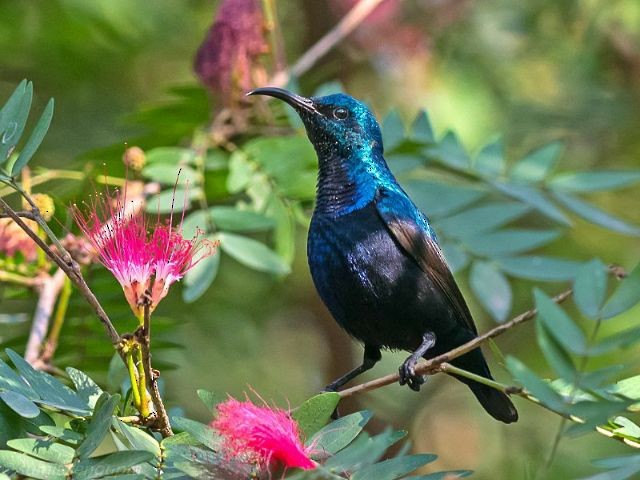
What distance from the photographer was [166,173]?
141 inches

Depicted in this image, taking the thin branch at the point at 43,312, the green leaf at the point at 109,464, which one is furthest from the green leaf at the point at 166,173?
the green leaf at the point at 109,464

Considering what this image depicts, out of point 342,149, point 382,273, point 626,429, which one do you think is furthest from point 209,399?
point 342,149

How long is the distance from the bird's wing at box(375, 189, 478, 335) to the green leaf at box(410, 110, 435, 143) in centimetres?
58

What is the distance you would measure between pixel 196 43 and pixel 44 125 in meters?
3.62

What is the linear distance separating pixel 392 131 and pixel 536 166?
1.74ft

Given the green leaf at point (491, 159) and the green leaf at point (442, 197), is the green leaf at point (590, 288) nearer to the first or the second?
the green leaf at point (442, 197)

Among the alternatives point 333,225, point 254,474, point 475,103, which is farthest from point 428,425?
point 254,474

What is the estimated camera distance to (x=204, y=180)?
394 cm

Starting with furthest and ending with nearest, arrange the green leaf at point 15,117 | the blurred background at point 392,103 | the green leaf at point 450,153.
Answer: the blurred background at point 392,103, the green leaf at point 450,153, the green leaf at point 15,117

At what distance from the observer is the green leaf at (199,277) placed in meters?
3.21

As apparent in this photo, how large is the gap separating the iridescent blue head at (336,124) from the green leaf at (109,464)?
1711 millimetres

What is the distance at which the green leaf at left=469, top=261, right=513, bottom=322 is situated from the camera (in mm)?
3424

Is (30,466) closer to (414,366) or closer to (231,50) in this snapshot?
(414,366)

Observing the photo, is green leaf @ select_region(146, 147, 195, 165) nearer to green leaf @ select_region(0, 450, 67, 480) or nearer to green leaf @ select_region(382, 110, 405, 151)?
green leaf @ select_region(382, 110, 405, 151)
